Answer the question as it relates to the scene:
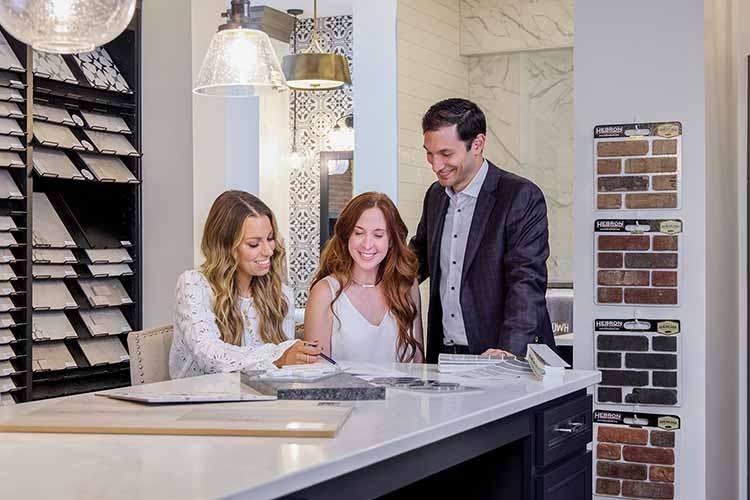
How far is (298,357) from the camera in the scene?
9.50 ft

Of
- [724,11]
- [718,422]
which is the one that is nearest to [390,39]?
[724,11]

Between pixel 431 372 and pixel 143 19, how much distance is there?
2747 millimetres

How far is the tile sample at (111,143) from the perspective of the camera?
15.2 feet

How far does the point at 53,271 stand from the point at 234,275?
4.85ft

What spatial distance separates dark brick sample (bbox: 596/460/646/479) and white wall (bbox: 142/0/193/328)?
2.13 metres

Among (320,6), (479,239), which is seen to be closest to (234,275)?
(479,239)

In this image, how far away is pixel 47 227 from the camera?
14.7 ft

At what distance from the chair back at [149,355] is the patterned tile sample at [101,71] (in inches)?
71.6

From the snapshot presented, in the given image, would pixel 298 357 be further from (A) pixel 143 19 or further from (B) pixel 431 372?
(A) pixel 143 19

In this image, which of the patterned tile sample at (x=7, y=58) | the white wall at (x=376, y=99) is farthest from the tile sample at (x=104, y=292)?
the white wall at (x=376, y=99)

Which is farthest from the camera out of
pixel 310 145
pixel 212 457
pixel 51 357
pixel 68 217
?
pixel 310 145

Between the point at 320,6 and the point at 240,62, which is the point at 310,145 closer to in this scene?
the point at 320,6

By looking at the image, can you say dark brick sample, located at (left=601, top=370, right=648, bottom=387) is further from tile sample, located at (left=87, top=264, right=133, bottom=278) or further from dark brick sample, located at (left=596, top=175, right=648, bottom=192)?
tile sample, located at (left=87, top=264, right=133, bottom=278)

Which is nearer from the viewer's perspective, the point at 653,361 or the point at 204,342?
the point at 204,342
